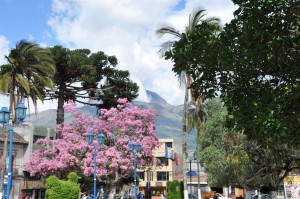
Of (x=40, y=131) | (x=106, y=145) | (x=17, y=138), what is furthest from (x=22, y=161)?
(x=106, y=145)

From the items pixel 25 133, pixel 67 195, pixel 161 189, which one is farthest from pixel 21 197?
pixel 161 189

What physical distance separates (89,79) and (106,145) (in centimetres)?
614

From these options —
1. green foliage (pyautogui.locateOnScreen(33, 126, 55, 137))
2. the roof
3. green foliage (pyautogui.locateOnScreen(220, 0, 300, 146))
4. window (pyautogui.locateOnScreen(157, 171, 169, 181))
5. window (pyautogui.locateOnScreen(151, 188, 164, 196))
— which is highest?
green foliage (pyautogui.locateOnScreen(33, 126, 55, 137))

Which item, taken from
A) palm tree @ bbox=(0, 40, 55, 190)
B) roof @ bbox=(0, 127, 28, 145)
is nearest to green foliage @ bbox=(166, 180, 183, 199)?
palm tree @ bbox=(0, 40, 55, 190)

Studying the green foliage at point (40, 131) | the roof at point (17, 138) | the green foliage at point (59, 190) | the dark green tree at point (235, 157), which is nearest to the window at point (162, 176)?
the green foliage at point (40, 131)

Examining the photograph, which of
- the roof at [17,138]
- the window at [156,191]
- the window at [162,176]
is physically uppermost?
the roof at [17,138]

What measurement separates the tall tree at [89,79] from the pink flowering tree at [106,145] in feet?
4.35

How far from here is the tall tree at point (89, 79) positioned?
32.6 metres

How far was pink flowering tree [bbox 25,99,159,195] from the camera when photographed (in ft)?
104

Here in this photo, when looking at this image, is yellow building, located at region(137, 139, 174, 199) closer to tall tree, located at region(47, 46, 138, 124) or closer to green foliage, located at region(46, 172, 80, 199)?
tall tree, located at region(47, 46, 138, 124)

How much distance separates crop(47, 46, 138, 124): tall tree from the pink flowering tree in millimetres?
1326

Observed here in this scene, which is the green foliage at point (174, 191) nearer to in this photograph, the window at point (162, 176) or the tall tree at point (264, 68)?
the tall tree at point (264, 68)

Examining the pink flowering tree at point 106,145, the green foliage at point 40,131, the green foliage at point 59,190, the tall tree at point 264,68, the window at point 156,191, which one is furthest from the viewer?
the window at point 156,191

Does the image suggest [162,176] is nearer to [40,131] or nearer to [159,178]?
[159,178]
